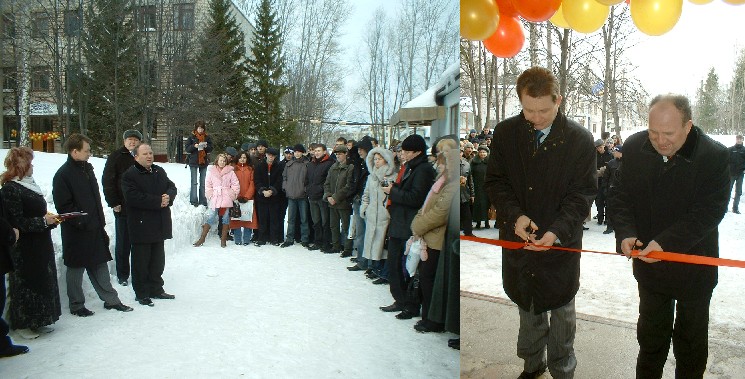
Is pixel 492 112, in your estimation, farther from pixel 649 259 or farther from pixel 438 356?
pixel 438 356

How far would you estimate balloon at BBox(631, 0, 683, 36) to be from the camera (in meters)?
1.43

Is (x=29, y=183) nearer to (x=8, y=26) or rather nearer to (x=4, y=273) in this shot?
(x=4, y=273)

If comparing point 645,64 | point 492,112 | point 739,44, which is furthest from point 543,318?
point 739,44

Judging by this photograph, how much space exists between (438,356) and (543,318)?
360 millimetres

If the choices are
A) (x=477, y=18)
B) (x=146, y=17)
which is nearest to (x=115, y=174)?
(x=146, y=17)

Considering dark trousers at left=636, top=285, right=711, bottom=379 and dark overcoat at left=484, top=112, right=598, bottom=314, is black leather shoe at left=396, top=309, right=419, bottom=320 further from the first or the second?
dark trousers at left=636, top=285, right=711, bottom=379

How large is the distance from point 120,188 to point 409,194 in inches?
29.7

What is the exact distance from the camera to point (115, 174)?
132cm

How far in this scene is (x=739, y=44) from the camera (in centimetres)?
143

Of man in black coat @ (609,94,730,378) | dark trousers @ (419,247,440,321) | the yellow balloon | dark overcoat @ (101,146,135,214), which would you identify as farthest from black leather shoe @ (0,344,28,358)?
the yellow balloon

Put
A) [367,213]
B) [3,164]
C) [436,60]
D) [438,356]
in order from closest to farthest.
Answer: [3,164]
[436,60]
[438,356]
[367,213]

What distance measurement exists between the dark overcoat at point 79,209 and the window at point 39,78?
0.17 meters

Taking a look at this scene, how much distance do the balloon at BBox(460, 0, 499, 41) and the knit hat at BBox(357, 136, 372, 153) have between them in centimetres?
52

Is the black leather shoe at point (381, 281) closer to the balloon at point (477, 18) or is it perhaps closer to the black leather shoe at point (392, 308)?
the black leather shoe at point (392, 308)
